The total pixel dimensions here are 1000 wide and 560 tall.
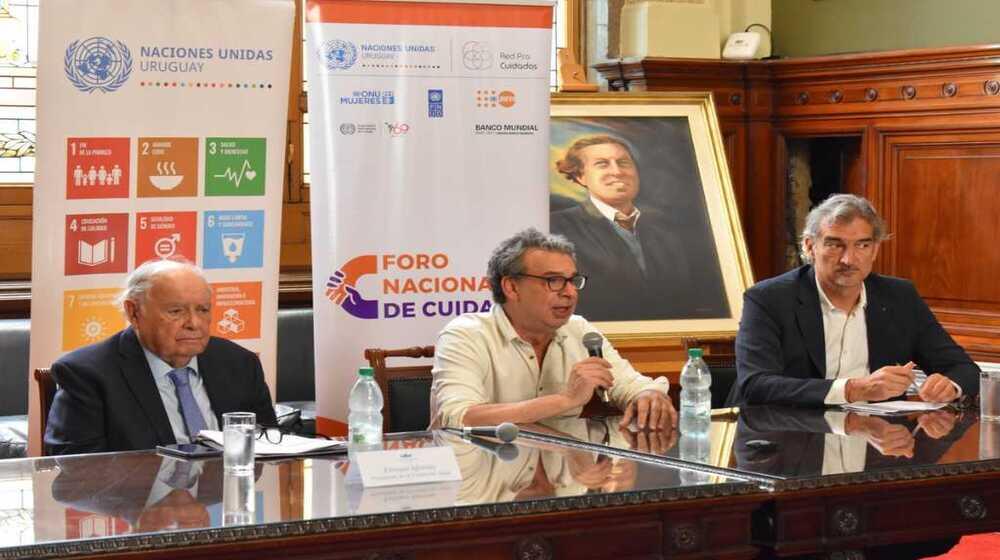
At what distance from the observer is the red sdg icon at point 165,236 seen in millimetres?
4840

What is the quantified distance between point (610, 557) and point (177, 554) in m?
0.82

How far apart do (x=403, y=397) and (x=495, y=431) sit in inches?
25.3

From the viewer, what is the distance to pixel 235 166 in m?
4.95

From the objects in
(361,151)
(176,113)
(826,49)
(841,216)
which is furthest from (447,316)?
(826,49)

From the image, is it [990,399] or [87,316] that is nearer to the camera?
[990,399]

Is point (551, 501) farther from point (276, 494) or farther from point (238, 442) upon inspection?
point (238, 442)

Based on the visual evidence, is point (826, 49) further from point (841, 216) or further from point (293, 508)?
point (293, 508)

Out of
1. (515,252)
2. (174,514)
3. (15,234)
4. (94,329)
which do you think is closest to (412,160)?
(94,329)

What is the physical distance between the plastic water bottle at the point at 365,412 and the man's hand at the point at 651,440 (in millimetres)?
581

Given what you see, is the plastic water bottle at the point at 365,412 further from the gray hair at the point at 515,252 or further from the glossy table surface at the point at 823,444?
the gray hair at the point at 515,252

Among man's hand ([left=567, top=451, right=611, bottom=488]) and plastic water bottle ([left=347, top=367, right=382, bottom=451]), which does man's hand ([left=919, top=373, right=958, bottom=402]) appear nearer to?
man's hand ([left=567, top=451, right=611, bottom=488])

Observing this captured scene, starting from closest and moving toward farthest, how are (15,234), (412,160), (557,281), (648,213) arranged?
1. (557,281)
2. (412,160)
3. (648,213)
4. (15,234)

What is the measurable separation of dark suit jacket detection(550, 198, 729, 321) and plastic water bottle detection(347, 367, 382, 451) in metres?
2.95

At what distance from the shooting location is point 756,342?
4148 mm
